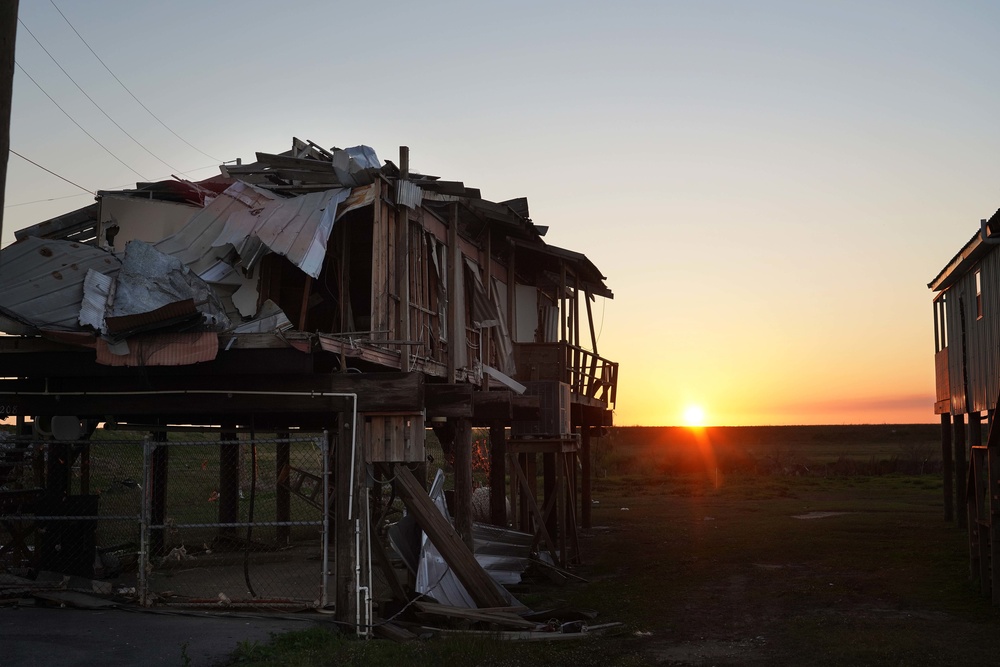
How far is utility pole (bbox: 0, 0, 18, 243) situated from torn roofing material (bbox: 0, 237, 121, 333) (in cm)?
523

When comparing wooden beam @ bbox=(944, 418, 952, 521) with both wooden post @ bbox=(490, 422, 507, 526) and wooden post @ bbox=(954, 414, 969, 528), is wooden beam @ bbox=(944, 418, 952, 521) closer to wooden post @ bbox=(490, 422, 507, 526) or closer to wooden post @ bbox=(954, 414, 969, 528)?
wooden post @ bbox=(954, 414, 969, 528)

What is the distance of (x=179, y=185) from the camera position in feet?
50.2

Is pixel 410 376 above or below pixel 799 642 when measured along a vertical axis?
above

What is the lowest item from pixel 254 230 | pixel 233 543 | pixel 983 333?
pixel 233 543

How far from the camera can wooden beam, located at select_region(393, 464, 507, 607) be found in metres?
13.2

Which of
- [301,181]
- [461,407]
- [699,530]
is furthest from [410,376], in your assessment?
[699,530]

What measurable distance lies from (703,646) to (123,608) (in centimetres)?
728

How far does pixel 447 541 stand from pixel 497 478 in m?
7.46

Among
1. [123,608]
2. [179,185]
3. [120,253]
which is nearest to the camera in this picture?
[123,608]

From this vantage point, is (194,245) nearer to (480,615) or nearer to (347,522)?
(347,522)

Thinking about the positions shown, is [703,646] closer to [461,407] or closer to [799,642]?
[799,642]

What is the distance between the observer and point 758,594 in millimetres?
16438

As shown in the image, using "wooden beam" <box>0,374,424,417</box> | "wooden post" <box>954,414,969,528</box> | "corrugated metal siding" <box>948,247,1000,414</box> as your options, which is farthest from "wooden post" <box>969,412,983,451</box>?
"wooden beam" <box>0,374,424,417</box>

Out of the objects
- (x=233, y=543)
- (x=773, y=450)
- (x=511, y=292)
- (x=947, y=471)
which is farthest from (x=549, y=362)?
(x=773, y=450)
